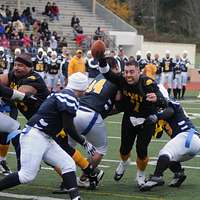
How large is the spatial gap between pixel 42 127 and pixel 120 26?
31.5 metres

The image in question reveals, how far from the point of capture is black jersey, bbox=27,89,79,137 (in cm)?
647

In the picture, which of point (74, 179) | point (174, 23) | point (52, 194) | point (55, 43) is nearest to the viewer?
point (74, 179)

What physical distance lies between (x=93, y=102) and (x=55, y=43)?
22.1 metres

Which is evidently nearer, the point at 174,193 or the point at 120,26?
the point at 174,193

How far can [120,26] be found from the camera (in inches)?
1483

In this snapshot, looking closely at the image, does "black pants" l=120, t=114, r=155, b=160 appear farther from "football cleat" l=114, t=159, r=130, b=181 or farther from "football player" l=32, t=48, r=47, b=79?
"football player" l=32, t=48, r=47, b=79

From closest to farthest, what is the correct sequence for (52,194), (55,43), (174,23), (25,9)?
(52,194) < (55,43) < (25,9) < (174,23)

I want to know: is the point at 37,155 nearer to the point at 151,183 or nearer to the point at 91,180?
the point at 91,180

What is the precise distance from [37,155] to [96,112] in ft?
4.75

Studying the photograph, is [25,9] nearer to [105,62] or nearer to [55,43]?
[55,43]

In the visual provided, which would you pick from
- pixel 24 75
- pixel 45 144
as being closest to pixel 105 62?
pixel 24 75

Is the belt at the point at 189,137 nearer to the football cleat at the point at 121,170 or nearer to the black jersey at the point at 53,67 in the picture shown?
the football cleat at the point at 121,170

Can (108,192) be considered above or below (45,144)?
below

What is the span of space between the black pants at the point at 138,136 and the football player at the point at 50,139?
1212mm
